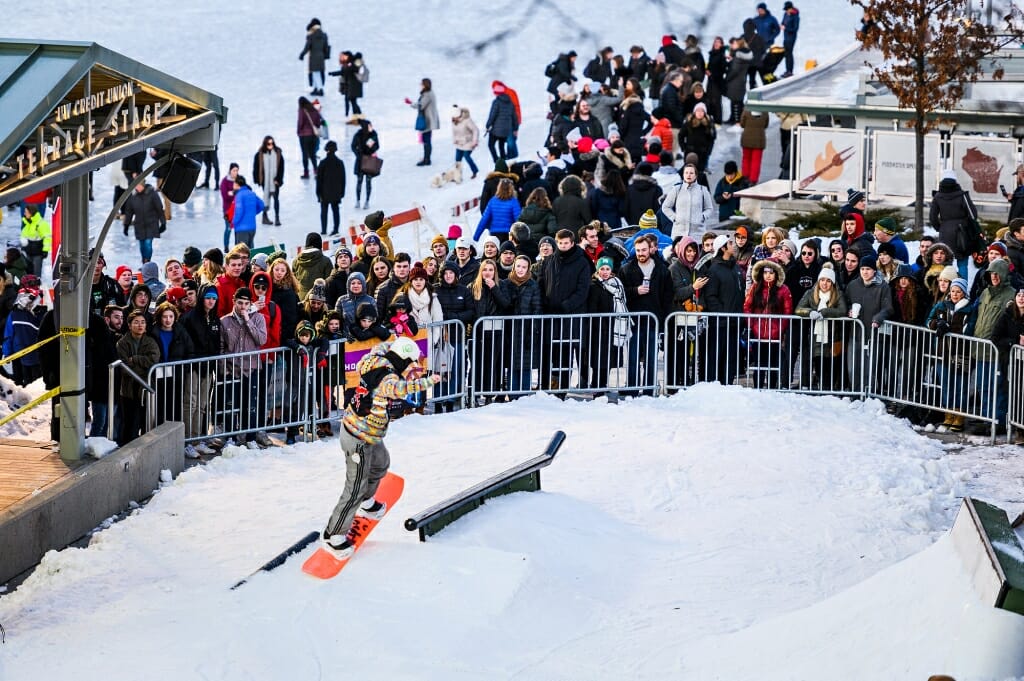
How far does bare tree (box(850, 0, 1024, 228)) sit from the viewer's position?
2173 cm

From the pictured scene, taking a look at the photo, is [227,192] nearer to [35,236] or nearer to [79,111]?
[35,236]

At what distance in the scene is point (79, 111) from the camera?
11.2 m

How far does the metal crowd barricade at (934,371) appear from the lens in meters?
14.7

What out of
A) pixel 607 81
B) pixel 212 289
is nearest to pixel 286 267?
pixel 212 289

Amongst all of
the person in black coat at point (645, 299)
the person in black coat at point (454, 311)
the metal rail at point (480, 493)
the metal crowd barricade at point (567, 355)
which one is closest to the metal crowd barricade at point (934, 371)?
the person in black coat at point (645, 299)

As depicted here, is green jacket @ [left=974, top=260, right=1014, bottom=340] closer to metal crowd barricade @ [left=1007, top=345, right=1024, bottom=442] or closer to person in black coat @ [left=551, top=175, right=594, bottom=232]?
metal crowd barricade @ [left=1007, top=345, right=1024, bottom=442]

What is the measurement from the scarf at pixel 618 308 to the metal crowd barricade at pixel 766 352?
1.28 feet

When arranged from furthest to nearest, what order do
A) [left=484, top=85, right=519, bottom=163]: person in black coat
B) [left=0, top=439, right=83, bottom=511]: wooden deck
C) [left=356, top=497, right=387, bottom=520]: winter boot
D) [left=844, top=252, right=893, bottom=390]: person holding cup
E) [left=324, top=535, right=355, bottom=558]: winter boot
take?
[left=484, top=85, right=519, bottom=163]: person in black coat → [left=844, top=252, right=893, bottom=390]: person holding cup → [left=0, top=439, right=83, bottom=511]: wooden deck → [left=356, top=497, right=387, bottom=520]: winter boot → [left=324, top=535, right=355, bottom=558]: winter boot

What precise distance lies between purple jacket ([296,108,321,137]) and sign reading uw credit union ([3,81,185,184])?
1464 centimetres

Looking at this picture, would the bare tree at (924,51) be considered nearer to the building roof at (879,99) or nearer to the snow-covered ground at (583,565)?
the building roof at (879,99)

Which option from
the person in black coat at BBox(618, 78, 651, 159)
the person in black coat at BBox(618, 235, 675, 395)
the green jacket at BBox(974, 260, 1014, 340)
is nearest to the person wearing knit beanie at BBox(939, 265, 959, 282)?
the green jacket at BBox(974, 260, 1014, 340)

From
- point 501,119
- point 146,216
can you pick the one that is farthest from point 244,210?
point 501,119

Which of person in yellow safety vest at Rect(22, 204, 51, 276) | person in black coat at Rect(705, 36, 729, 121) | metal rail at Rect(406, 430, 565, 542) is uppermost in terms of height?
person in black coat at Rect(705, 36, 729, 121)

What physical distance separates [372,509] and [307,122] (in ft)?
57.7
